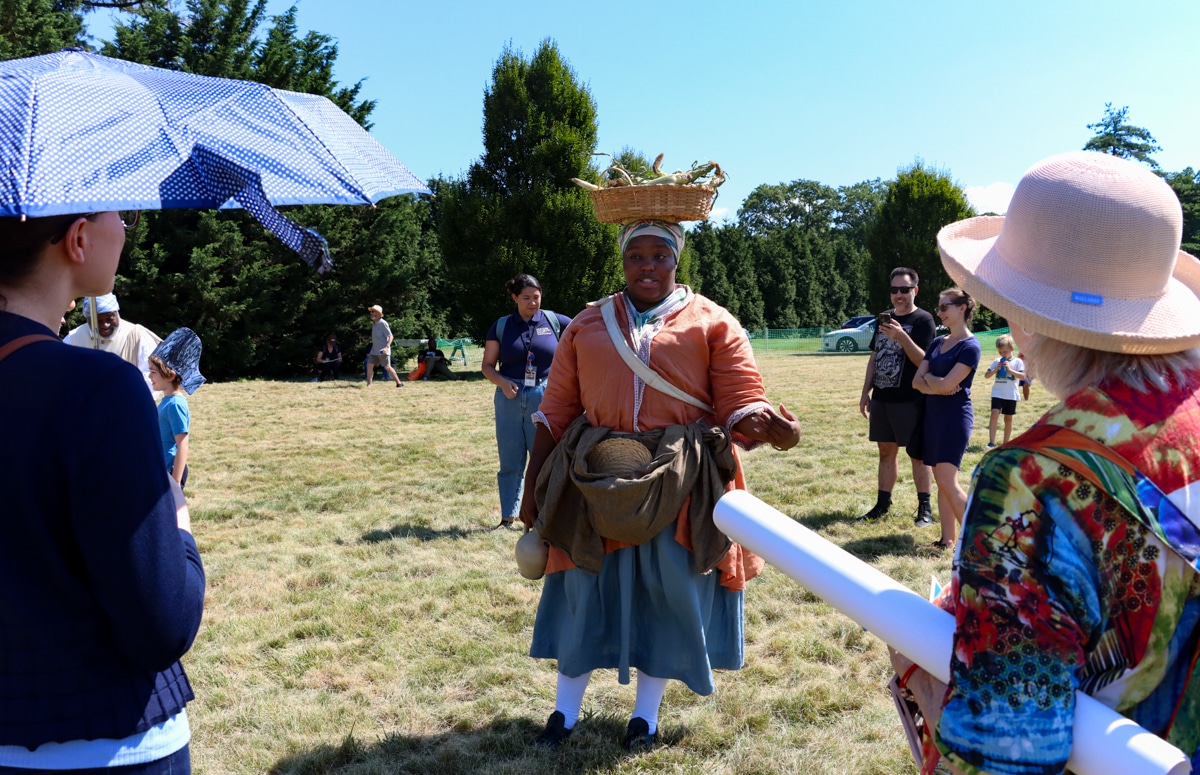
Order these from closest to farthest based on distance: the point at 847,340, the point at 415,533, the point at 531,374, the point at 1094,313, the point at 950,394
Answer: the point at 1094,313 < the point at 950,394 < the point at 531,374 < the point at 415,533 < the point at 847,340

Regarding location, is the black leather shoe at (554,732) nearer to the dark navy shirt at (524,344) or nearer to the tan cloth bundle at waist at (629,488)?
the tan cloth bundle at waist at (629,488)

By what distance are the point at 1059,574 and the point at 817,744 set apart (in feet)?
8.72

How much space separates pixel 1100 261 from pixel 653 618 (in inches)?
94.9

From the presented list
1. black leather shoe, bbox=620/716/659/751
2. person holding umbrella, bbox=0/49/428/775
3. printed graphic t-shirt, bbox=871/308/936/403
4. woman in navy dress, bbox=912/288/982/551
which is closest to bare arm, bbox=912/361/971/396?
woman in navy dress, bbox=912/288/982/551

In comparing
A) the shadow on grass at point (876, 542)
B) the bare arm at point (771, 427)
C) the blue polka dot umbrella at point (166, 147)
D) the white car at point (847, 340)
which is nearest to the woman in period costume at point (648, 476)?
the bare arm at point (771, 427)

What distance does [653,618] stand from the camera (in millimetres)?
3359

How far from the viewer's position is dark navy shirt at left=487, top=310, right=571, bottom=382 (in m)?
6.68

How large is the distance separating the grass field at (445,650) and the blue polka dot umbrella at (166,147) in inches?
96.5

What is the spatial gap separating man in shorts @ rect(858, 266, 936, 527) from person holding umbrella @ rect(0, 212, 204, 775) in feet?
18.3

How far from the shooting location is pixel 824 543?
1.47 meters

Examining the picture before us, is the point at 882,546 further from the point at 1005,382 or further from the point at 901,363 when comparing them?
the point at 1005,382

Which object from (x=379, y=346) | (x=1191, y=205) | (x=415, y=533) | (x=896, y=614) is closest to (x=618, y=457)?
(x=896, y=614)

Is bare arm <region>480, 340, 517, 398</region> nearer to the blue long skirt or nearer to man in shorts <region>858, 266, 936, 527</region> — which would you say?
man in shorts <region>858, 266, 936, 527</region>

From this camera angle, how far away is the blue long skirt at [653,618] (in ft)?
10.6
